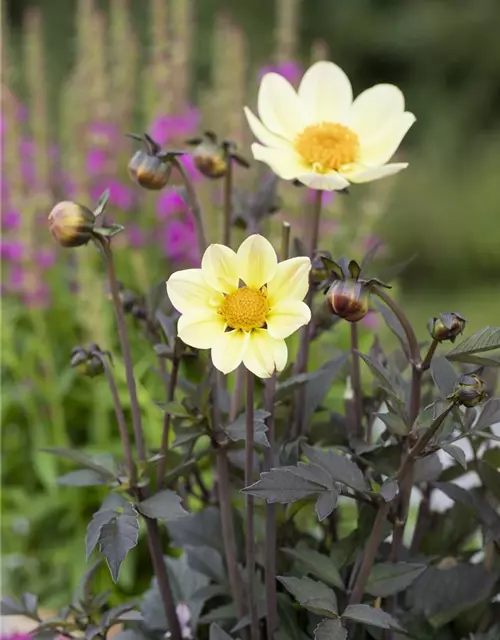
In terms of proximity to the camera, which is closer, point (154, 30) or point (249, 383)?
point (249, 383)

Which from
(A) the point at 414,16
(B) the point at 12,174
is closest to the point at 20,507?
(B) the point at 12,174

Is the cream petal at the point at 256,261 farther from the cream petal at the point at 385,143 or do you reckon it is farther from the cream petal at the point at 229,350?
the cream petal at the point at 385,143

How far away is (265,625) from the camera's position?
19.7 inches

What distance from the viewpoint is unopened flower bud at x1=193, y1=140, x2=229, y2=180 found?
Answer: 19.5 inches

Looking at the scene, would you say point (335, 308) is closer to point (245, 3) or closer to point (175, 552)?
point (175, 552)

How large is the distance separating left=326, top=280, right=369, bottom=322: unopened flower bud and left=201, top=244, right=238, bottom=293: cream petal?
48 mm

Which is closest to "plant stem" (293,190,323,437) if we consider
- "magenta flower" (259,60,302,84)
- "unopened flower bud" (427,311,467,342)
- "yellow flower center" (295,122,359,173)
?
"yellow flower center" (295,122,359,173)

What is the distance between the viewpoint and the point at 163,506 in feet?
1.41

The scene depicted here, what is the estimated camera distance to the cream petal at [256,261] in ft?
1.28

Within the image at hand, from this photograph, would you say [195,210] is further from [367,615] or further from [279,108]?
[367,615]

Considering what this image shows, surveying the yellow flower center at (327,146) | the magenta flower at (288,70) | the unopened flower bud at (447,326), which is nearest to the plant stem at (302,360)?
the yellow flower center at (327,146)

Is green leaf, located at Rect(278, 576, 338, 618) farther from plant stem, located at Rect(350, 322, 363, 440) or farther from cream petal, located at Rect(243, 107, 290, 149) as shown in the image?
cream petal, located at Rect(243, 107, 290, 149)

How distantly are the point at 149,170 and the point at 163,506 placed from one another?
0.56ft

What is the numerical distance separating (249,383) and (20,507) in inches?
28.2
